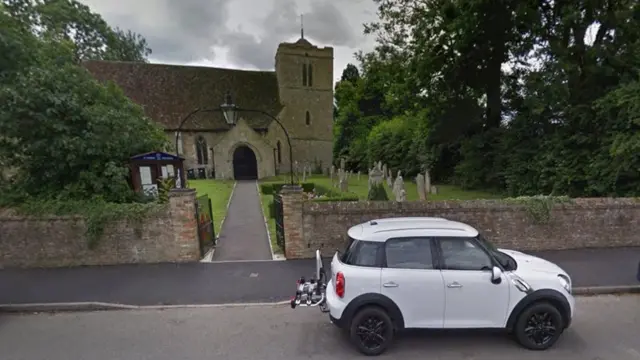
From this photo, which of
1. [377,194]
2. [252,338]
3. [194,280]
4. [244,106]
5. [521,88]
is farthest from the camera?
[244,106]

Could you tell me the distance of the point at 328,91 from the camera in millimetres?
37531

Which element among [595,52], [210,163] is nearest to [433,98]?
[595,52]

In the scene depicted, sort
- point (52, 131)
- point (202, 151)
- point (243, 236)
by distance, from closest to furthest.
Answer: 1. point (52, 131)
2. point (243, 236)
3. point (202, 151)

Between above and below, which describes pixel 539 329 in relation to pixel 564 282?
below

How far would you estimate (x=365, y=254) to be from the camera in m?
4.16

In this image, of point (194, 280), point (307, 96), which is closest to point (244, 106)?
point (307, 96)

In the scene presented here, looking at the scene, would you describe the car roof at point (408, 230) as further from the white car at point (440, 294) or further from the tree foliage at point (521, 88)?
the tree foliage at point (521, 88)

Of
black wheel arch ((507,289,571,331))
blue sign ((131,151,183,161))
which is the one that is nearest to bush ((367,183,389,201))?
blue sign ((131,151,183,161))

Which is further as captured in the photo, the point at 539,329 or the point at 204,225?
the point at 204,225

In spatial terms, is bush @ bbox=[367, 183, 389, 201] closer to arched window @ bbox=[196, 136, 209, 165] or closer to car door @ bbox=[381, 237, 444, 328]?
car door @ bbox=[381, 237, 444, 328]

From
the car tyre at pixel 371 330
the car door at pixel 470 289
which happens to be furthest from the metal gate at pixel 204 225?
the car door at pixel 470 289

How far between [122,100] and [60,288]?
21.2ft

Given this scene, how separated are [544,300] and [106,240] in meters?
8.61

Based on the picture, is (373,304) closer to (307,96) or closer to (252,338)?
(252,338)
